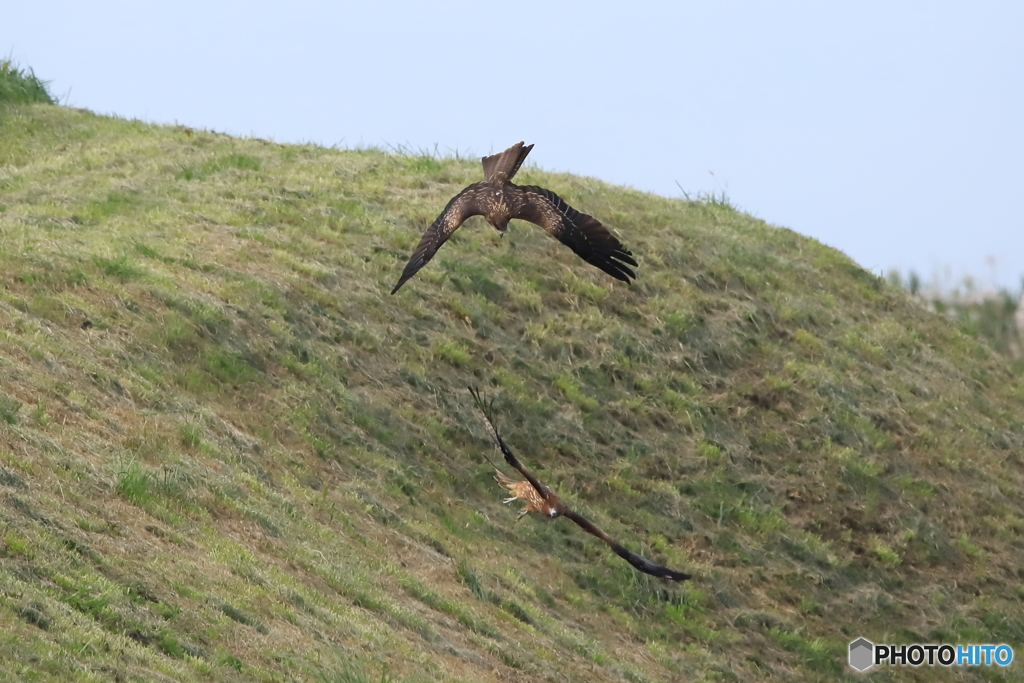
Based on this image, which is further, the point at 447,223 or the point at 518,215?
the point at 447,223

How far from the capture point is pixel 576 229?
804 cm

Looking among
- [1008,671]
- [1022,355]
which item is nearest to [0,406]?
[1008,671]

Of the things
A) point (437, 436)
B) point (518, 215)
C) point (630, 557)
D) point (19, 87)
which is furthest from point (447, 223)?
point (19, 87)

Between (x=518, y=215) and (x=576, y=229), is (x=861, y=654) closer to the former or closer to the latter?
(x=576, y=229)

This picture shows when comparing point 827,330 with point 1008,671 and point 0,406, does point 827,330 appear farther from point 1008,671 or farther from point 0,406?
point 0,406

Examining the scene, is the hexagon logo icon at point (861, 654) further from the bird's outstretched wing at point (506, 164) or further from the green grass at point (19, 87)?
the green grass at point (19, 87)

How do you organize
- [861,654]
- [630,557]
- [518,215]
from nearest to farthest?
[630,557]
[518,215]
[861,654]

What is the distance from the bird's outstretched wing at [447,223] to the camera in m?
8.48

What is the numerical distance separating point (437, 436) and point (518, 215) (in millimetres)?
3666

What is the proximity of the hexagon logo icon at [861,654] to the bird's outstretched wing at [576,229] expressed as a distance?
196 inches

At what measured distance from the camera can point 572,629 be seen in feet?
32.0

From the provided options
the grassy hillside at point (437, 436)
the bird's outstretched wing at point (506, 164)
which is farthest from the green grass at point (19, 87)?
the bird's outstretched wing at point (506, 164)

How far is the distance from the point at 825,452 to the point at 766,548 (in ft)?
5.96

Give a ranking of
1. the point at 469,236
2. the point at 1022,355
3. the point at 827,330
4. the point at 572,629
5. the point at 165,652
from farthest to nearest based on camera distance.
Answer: the point at 1022,355 < the point at 827,330 < the point at 469,236 < the point at 572,629 < the point at 165,652
